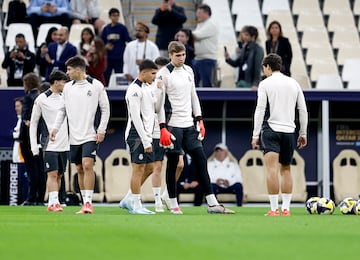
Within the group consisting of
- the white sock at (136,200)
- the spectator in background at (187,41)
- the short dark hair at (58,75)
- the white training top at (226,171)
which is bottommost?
the white sock at (136,200)

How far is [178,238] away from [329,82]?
621 inches

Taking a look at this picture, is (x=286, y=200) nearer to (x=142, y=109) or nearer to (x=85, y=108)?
(x=142, y=109)

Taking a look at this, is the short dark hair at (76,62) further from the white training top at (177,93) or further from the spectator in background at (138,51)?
the spectator in background at (138,51)

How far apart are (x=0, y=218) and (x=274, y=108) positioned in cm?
380

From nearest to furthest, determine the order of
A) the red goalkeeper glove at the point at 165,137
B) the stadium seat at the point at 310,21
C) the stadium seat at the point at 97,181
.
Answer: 1. the red goalkeeper glove at the point at 165,137
2. the stadium seat at the point at 97,181
3. the stadium seat at the point at 310,21

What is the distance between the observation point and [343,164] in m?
26.6

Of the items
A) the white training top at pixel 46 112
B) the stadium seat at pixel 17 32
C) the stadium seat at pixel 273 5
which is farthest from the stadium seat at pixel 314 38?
the white training top at pixel 46 112

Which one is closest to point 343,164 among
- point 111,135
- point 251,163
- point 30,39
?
point 251,163

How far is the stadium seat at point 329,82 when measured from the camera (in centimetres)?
2642

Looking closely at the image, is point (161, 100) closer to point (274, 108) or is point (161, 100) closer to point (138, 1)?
point (274, 108)

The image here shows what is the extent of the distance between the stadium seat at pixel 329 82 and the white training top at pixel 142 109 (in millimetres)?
10102

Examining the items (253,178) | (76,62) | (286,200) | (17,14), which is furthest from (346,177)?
(76,62)

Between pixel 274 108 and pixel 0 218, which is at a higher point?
pixel 274 108

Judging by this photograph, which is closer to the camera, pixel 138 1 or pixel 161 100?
pixel 161 100
